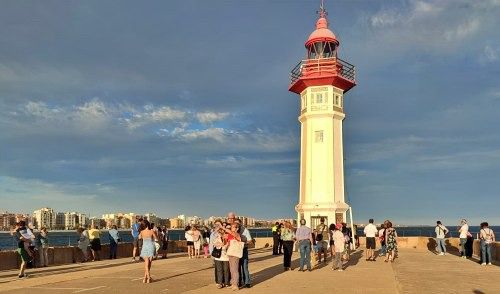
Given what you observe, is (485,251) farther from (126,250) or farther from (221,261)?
(126,250)

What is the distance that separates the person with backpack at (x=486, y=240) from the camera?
18.5 meters

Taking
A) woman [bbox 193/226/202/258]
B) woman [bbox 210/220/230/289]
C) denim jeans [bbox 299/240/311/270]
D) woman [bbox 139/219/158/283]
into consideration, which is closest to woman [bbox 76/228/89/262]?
woman [bbox 193/226/202/258]

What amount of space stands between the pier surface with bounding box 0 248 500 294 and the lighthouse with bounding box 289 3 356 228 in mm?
11134

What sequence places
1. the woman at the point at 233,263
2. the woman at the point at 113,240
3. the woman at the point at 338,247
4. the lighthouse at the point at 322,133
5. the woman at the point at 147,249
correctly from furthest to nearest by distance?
1. the lighthouse at the point at 322,133
2. the woman at the point at 113,240
3. the woman at the point at 338,247
4. the woman at the point at 147,249
5. the woman at the point at 233,263

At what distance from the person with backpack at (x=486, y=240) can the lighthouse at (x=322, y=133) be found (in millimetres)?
10868

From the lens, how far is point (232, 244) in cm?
1220

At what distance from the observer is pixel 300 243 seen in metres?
16.3

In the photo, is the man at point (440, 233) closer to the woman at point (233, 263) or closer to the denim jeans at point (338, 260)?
the denim jeans at point (338, 260)

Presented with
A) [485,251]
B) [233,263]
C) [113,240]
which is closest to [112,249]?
[113,240]

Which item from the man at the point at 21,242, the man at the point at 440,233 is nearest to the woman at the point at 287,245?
the man at the point at 21,242

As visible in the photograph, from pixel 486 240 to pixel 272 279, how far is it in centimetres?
907

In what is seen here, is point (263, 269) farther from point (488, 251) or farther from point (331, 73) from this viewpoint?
point (331, 73)

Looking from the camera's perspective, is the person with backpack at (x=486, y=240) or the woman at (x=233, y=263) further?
the person with backpack at (x=486, y=240)

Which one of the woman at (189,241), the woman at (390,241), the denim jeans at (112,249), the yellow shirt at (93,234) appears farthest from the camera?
the denim jeans at (112,249)
